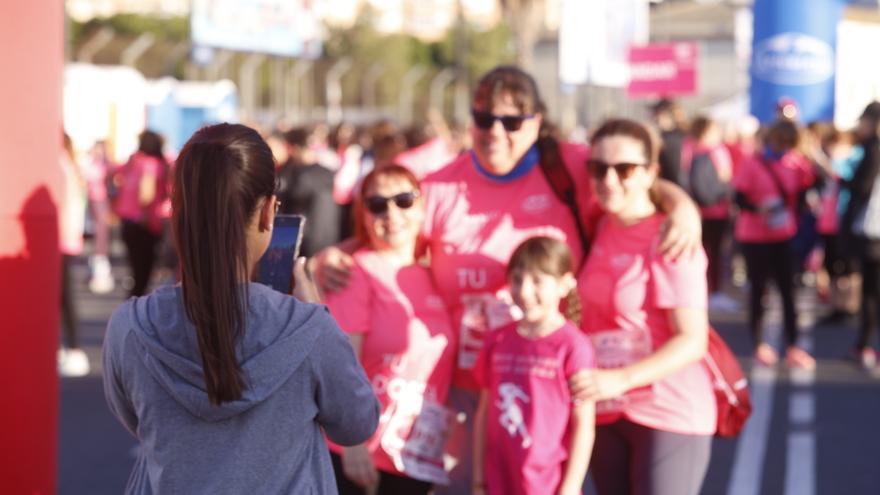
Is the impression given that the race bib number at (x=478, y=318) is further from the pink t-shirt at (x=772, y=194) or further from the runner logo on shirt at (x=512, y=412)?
the pink t-shirt at (x=772, y=194)

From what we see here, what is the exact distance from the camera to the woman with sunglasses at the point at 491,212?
4715 mm

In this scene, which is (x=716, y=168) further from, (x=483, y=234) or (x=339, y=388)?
(x=339, y=388)

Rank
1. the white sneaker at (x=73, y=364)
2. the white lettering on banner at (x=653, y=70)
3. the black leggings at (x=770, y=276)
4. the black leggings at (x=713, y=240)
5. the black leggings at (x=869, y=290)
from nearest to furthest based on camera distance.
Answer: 1. the white sneaker at (x=73, y=364)
2. the black leggings at (x=869, y=290)
3. the black leggings at (x=770, y=276)
4. the black leggings at (x=713, y=240)
5. the white lettering on banner at (x=653, y=70)

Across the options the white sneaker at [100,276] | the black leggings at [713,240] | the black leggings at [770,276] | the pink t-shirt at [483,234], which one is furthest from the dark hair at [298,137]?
the pink t-shirt at [483,234]

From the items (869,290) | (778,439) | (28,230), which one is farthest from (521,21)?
(28,230)

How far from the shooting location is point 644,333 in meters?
4.58

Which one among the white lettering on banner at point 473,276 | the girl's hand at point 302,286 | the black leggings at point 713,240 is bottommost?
the black leggings at point 713,240

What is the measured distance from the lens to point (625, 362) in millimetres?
4594

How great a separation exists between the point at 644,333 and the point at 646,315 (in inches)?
2.1

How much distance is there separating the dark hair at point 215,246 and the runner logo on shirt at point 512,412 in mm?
1678

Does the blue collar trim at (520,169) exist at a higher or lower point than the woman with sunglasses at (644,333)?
higher

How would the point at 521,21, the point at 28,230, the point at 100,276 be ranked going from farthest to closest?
1. the point at 521,21
2. the point at 100,276
3. the point at 28,230

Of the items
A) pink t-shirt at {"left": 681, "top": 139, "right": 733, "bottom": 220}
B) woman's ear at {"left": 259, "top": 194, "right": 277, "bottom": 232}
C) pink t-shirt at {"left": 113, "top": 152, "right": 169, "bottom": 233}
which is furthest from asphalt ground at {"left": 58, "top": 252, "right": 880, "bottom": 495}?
woman's ear at {"left": 259, "top": 194, "right": 277, "bottom": 232}

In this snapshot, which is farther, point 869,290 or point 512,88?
point 869,290
